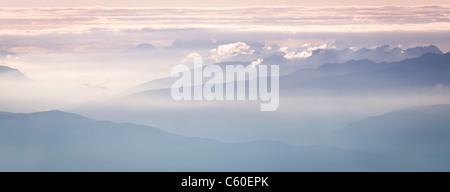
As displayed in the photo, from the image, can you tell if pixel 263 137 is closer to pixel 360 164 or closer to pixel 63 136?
pixel 360 164

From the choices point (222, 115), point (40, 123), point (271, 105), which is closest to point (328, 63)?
point (271, 105)

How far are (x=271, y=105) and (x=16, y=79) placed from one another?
3754mm

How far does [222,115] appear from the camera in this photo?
28.1ft

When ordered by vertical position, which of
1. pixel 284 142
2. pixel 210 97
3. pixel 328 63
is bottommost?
pixel 284 142

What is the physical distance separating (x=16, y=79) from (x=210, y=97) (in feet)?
9.38

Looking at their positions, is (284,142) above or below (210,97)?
below

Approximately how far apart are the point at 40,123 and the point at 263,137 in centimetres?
331
